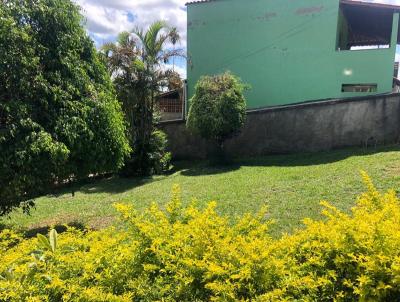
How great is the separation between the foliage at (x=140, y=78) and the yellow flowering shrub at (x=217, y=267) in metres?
10.4

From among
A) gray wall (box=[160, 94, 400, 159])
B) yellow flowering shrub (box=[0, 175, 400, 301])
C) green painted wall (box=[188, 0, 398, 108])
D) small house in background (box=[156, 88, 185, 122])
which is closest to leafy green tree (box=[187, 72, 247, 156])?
gray wall (box=[160, 94, 400, 159])

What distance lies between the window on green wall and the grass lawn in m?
6.25

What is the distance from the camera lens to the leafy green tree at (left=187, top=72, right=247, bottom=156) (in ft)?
40.4

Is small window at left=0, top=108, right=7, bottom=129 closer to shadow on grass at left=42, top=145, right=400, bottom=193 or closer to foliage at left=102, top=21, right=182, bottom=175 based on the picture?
shadow on grass at left=42, top=145, right=400, bottom=193

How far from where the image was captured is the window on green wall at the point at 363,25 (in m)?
14.6

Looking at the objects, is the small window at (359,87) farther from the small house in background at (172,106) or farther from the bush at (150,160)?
the small house in background at (172,106)

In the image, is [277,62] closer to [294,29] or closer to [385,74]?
[294,29]

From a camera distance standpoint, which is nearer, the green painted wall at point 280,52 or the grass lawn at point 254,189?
the grass lawn at point 254,189

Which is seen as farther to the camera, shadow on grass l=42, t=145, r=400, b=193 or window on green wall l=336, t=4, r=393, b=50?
window on green wall l=336, t=4, r=393, b=50

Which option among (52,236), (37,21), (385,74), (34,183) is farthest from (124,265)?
(385,74)

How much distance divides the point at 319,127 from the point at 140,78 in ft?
21.7

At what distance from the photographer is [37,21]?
5816 mm

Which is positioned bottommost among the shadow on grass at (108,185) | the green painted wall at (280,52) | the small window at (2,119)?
the shadow on grass at (108,185)

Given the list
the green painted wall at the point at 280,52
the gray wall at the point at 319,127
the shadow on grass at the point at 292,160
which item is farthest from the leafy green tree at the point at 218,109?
the green painted wall at the point at 280,52
